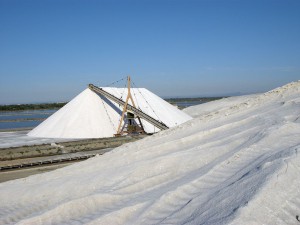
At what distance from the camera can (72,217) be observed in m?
5.63

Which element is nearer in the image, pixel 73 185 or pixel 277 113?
pixel 73 185

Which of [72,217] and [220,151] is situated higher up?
[220,151]

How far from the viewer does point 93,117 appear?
2477 centimetres

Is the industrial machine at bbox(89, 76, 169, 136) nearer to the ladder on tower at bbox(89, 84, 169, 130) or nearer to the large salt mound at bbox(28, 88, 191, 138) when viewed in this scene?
the ladder on tower at bbox(89, 84, 169, 130)

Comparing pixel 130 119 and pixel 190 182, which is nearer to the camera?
pixel 190 182

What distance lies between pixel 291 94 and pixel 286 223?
6.91 m

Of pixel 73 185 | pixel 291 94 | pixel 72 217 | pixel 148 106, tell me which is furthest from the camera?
pixel 148 106

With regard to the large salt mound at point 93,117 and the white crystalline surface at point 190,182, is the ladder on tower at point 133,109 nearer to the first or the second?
the large salt mound at point 93,117

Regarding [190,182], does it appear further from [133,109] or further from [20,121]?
[20,121]

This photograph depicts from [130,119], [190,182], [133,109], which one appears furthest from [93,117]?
[190,182]

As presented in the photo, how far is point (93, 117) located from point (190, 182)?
20.1 meters

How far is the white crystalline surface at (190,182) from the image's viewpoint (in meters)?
4.08

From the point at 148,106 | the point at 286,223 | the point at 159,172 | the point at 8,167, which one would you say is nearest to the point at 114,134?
the point at 148,106

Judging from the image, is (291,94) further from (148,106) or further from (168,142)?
(148,106)
